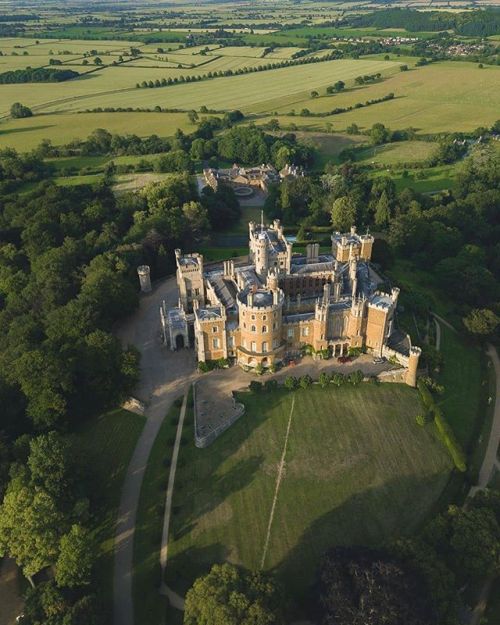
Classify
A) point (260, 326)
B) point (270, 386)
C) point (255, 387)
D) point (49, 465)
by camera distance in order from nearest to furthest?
point (49, 465) < point (255, 387) < point (270, 386) < point (260, 326)

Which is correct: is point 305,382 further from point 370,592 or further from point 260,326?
point 370,592

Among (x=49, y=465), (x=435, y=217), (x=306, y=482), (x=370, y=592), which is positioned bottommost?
(x=306, y=482)

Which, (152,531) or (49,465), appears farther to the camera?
(152,531)

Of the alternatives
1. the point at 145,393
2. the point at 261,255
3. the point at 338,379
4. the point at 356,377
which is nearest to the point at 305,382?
the point at 338,379

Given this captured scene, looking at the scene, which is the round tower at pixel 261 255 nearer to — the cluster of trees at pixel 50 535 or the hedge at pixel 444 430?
the hedge at pixel 444 430

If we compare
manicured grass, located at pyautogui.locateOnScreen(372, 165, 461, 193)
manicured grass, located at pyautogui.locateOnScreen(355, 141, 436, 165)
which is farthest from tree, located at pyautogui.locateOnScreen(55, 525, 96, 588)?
manicured grass, located at pyautogui.locateOnScreen(355, 141, 436, 165)

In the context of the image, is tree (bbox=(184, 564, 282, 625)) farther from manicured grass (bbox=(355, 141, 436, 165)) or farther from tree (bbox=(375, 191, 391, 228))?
manicured grass (bbox=(355, 141, 436, 165))

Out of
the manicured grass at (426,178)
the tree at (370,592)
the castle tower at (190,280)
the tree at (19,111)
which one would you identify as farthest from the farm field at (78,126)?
the tree at (370,592)

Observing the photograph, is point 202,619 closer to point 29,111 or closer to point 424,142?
point 424,142
